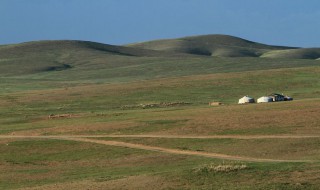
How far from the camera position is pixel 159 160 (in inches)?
1738

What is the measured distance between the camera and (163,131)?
57719mm

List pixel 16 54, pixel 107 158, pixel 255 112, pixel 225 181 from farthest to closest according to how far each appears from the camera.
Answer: pixel 16 54 → pixel 255 112 → pixel 107 158 → pixel 225 181

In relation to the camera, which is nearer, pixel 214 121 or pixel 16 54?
A: pixel 214 121

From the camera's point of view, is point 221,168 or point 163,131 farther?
point 163,131

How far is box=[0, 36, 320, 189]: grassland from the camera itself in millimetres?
34781

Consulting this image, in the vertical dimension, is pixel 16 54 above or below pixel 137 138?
above

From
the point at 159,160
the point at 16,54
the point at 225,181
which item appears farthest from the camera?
the point at 16,54

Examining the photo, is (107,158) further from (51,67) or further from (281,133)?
(51,67)

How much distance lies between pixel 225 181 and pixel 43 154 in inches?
796

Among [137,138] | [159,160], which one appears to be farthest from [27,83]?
[159,160]

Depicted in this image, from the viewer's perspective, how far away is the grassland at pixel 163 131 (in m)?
34.8

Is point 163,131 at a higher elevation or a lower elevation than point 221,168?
higher

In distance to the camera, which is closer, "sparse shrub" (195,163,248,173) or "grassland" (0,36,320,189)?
"grassland" (0,36,320,189)

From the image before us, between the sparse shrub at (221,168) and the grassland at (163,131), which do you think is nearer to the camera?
the grassland at (163,131)
